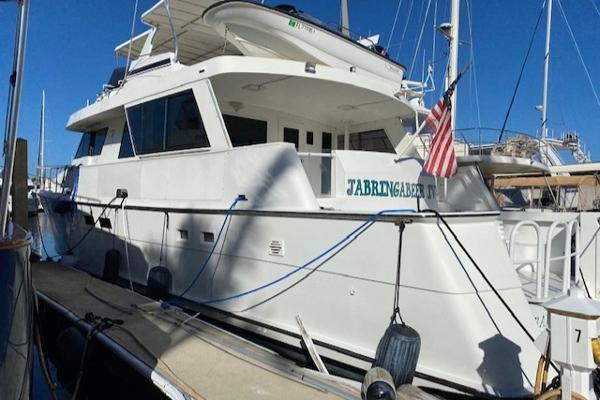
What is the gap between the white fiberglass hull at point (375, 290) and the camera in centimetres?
326

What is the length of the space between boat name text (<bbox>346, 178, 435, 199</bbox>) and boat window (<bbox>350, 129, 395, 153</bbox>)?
1413 millimetres

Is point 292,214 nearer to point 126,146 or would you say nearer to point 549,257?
point 549,257

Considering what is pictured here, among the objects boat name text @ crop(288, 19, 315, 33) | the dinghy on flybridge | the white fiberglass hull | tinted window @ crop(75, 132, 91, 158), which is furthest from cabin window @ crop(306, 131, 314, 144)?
tinted window @ crop(75, 132, 91, 158)

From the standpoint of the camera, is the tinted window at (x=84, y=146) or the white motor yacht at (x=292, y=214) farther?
the tinted window at (x=84, y=146)

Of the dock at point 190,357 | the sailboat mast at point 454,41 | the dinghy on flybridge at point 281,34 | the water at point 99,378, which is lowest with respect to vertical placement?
the water at point 99,378

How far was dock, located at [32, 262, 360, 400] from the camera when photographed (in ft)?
10.2

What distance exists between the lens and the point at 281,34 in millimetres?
5793

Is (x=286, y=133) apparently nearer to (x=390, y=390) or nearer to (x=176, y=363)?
(x=176, y=363)

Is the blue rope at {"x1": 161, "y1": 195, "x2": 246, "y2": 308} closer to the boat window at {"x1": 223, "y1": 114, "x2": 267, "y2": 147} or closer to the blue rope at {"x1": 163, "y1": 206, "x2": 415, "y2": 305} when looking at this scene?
the blue rope at {"x1": 163, "y1": 206, "x2": 415, "y2": 305}

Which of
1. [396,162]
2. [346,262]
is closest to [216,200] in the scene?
[346,262]

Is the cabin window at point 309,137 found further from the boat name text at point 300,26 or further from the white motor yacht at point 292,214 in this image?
the boat name text at point 300,26

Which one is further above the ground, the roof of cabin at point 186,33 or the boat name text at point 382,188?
the roof of cabin at point 186,33

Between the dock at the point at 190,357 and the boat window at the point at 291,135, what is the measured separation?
3.23 metres

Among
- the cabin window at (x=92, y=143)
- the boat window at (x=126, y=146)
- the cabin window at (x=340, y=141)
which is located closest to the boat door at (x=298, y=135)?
the cabin window at (x=340, y=141)
